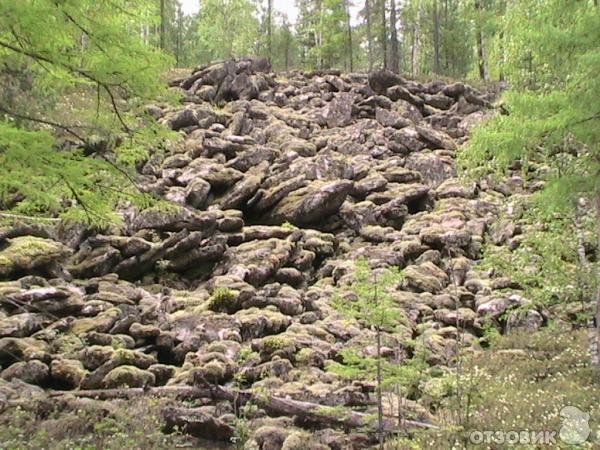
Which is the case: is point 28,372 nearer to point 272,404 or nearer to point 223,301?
point 272,404

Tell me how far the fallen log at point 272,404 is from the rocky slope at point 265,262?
7 centimetres

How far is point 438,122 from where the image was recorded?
2714 centimetres

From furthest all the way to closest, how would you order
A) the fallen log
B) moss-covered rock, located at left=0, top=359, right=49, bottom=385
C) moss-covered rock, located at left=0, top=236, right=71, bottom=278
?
moss-covered rock, located at left=0, top=236, right=71, bottom=278
moss-covered rock, located at left=0, top=359, right=49, bottom=385
the fallen log

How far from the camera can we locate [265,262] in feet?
50.1

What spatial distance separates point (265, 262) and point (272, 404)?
732cm

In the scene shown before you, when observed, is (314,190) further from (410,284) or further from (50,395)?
(50,395)

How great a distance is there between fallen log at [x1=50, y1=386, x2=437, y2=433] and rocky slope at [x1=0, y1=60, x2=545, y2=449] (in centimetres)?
7

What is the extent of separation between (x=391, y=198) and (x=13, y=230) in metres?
13.3

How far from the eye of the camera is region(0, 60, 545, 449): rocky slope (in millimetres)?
9398

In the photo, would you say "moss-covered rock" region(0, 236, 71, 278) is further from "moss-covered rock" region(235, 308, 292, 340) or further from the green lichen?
"moss-covered rock" region(235, 308, 292, 340)

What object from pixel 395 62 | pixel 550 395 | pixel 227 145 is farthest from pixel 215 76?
pixel 550 395

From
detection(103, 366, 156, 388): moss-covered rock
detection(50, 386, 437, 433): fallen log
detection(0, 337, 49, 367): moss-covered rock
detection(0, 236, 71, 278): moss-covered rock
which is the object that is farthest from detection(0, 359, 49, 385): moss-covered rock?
detection(0, 236, 71, 278): moss-covered rock

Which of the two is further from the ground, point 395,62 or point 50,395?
point 395,62

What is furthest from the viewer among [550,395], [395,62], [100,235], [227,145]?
[395,62]
